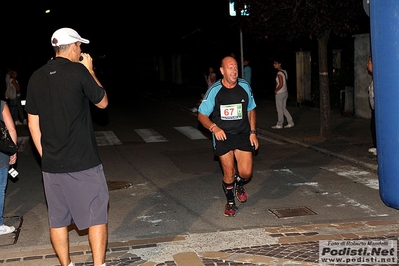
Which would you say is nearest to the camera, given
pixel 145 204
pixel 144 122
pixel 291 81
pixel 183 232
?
pixel 183 232

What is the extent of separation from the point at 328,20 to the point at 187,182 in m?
5.01

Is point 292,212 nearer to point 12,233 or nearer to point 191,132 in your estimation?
point 12,233

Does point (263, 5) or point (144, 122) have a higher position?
point (263, 5)

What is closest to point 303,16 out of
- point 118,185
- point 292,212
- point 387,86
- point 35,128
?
point 118,185

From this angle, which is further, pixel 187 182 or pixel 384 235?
pixel 187 182

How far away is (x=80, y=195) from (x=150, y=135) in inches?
436

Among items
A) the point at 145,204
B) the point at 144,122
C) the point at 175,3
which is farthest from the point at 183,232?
the point at 175,3

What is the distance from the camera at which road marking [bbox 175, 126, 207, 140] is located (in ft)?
50.6

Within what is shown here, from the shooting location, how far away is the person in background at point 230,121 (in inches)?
288

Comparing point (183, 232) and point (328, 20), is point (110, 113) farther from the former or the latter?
point (183, 232)

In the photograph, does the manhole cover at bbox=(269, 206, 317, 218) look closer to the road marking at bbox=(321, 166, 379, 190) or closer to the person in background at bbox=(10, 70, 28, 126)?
the road marking at bbox=(321, 166, 379, 190)

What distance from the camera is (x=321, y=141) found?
13477mm

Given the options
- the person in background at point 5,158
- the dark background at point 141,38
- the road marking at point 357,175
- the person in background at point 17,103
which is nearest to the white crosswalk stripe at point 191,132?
the dark background at point 141,38

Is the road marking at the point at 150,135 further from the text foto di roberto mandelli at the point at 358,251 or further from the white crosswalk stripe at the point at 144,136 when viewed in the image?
the text foto di roberto mandelli at the point at 358,251
